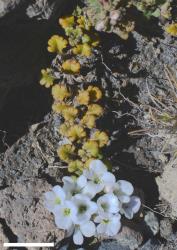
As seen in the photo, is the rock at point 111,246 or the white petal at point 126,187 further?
the rock at point 111,246

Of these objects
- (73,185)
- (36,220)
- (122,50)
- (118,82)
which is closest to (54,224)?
(36,220)

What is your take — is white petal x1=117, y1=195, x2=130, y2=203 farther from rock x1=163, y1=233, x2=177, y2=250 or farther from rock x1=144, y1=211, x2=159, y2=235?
rock x1=163, y1=233, x2=177, y2=250

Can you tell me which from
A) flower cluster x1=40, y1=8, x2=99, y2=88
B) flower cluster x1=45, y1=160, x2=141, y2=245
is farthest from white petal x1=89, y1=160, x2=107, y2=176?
flower cluster x1=40, y1=8, x2=99, y2=88

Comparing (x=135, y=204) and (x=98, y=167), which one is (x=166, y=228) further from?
(x=98, y=167)

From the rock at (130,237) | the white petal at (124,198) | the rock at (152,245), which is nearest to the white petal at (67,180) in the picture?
the white petal at (124,198)

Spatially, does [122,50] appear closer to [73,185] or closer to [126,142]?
[126,142]

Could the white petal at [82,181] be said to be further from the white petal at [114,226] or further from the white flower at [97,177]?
the white petal at [114,226]

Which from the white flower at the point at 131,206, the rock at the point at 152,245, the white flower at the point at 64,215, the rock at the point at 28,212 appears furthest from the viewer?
the rock at the point at 152,245
